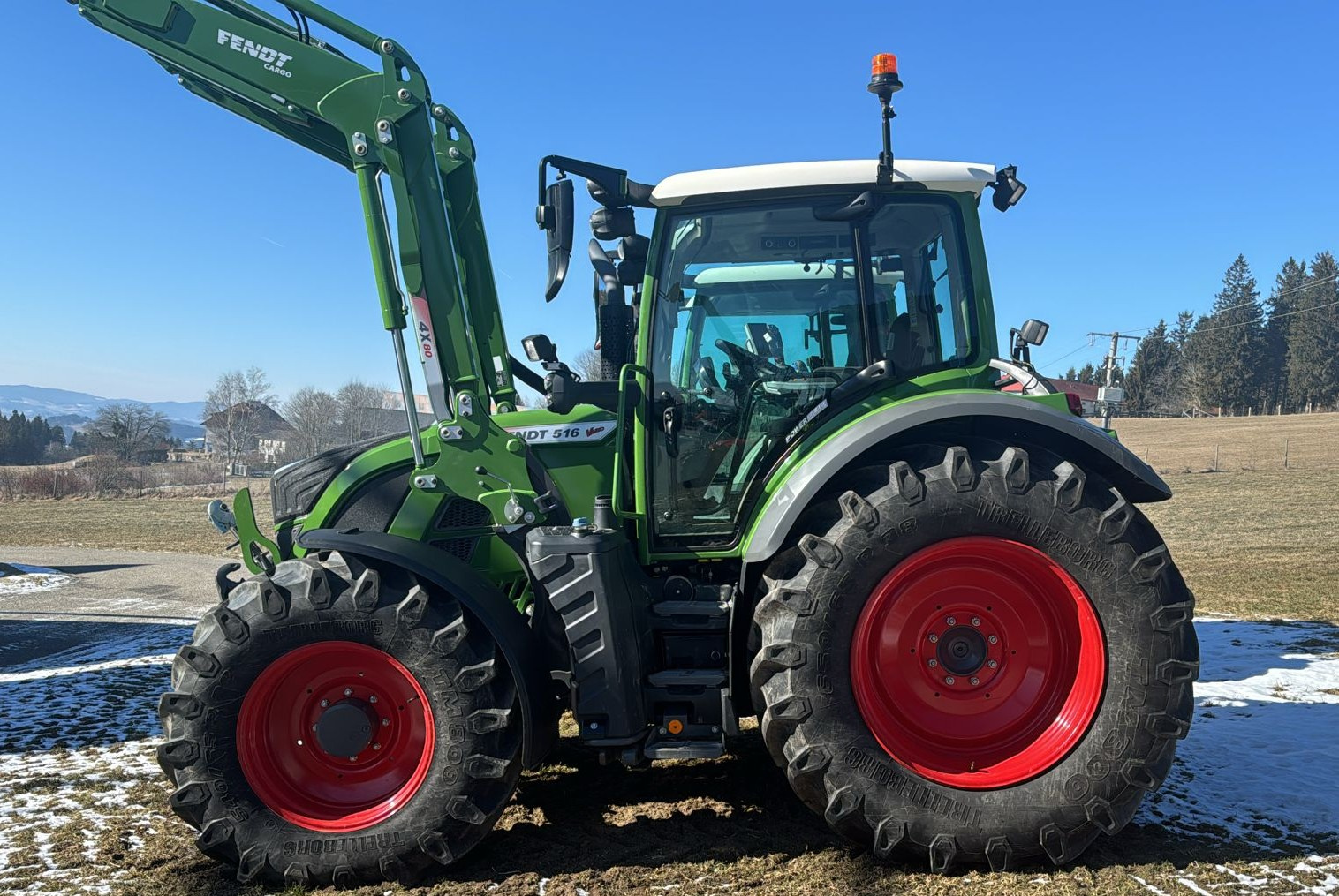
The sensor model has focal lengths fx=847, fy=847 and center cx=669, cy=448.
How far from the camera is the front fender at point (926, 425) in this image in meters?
3.31

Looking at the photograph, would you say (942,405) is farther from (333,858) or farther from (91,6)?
(91,6)

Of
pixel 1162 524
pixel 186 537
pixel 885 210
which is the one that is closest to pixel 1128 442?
pixel 1162 524

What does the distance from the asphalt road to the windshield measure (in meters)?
6.78

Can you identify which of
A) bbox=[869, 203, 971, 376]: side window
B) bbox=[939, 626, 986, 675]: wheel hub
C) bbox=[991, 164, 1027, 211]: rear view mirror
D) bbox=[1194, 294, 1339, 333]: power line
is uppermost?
bbox=[1194, 294, 1339, 333]: power line

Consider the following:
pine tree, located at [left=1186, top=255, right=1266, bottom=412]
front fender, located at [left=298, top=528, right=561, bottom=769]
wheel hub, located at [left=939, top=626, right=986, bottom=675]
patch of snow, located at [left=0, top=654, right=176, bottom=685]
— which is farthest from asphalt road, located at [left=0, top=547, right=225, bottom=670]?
pine tree, located at [left=1186, top=255, right=1266, bottom=412]

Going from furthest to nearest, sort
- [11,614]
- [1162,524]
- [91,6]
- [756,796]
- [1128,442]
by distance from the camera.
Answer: [1128,442] < [1162,524] < [11,614] < [756,796] < [91,6]

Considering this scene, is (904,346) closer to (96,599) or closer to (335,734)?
(335,734)

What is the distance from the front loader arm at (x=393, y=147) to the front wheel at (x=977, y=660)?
1368 mm

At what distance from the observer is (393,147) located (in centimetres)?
367

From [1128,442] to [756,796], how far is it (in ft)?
164

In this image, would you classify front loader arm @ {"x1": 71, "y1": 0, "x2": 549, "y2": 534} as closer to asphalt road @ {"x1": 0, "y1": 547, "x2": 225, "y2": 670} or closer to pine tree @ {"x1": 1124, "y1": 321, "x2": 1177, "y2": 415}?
asphalt road @ {"x1": 0, "y1": 547, "x2": 225, "y2": 670}

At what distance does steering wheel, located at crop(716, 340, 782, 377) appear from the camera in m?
3.79

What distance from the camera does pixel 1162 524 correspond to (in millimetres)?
16984

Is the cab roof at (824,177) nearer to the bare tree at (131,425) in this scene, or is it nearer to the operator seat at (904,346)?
the operator seat at (904,346)
